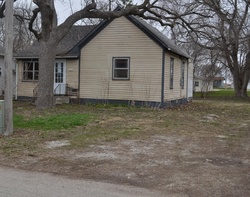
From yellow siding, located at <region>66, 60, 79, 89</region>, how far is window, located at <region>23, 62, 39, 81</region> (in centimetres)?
258

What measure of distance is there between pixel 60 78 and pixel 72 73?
1.07m

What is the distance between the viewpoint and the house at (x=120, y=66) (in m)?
19.2

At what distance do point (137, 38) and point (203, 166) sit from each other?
13.6 metres

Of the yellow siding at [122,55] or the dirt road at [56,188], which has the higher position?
the yellow siding at [122,55]

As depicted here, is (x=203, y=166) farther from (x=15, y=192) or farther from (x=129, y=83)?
(x=129, y=83)

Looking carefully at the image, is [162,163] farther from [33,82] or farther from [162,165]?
[33,82]

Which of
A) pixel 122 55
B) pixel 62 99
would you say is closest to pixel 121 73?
pixel 122 55

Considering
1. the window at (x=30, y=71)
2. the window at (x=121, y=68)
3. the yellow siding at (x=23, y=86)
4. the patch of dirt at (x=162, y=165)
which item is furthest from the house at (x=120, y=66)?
the patch of dirt at (x=162, y=165)

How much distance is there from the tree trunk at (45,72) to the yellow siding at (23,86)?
5.61 meters

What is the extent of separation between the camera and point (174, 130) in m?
11.1

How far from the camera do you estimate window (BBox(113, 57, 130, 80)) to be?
64.7 feet

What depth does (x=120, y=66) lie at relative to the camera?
20.0 meters

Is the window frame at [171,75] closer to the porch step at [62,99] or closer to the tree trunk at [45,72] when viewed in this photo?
the porch step at [62,99]

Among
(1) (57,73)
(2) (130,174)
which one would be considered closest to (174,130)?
(2) (130,174)
